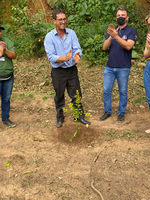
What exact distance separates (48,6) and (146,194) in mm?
8929

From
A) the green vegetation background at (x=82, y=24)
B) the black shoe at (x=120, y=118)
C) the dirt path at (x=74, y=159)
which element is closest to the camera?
the dirt path at (x=74, y=159)

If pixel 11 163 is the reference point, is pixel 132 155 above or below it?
above

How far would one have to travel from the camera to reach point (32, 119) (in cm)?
507

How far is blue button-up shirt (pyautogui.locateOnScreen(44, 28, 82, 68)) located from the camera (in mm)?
4012

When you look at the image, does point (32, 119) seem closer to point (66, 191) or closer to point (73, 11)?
point (66, 191)

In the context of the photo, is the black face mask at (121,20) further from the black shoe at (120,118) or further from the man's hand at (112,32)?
the black shoe at (120,118)

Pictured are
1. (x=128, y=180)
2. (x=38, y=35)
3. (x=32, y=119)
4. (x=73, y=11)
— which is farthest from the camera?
(x=73, y=11)

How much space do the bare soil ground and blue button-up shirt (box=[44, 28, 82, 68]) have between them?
1395mm

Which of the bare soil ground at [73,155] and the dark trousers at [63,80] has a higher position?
the dark trousers at [63,80]

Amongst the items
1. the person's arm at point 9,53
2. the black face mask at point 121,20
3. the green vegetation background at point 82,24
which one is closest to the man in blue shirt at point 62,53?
the person's arm at point 9,53

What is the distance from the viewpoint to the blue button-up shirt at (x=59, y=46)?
401cm

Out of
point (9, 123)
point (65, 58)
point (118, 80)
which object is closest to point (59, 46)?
point (65, 58)

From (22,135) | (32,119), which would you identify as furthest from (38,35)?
(22,135)

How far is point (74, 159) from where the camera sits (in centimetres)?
365
